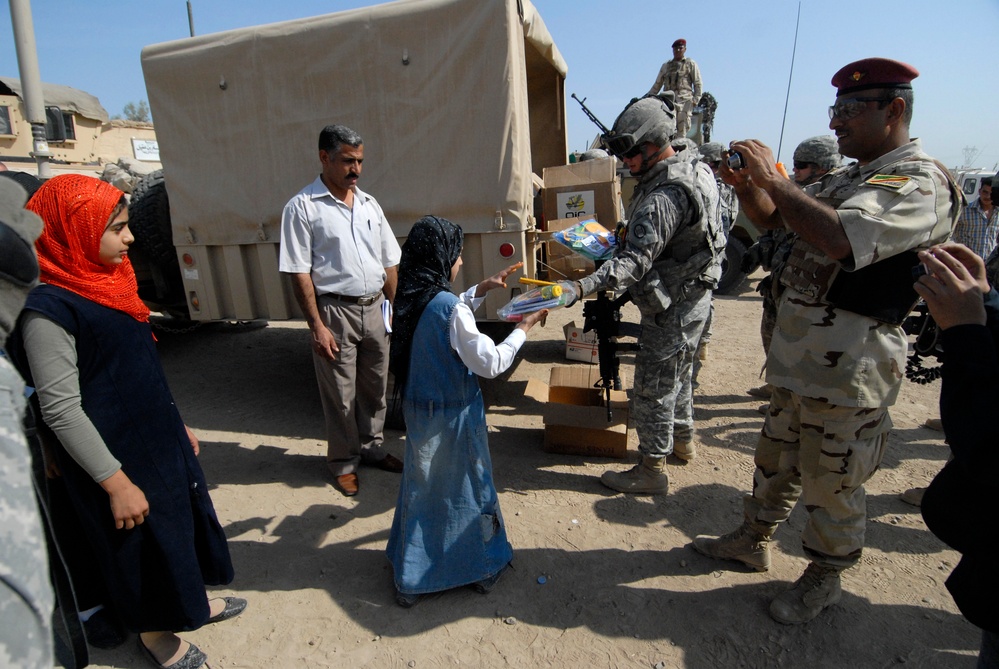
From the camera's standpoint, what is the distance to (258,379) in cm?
544

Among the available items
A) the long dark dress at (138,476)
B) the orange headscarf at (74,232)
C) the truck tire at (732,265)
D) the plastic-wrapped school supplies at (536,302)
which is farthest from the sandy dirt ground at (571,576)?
the truck tire at (732,265)

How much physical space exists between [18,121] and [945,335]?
13.4m

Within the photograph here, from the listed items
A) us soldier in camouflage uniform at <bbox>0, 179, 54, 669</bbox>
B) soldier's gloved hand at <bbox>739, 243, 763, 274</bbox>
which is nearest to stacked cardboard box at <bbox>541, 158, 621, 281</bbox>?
soldier's gloved hand at <bbox>739, 243, 763, 274</bbox>

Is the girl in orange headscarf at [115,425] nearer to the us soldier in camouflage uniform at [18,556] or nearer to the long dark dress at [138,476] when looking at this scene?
the long dark dress at [138,476]

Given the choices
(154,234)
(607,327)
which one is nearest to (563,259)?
(607,327)

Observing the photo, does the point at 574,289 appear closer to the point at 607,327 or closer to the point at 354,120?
the point at 607,327

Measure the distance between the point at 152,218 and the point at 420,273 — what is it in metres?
3.92

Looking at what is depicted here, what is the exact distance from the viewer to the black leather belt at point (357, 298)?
3.26 meters

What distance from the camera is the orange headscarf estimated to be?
1.58m

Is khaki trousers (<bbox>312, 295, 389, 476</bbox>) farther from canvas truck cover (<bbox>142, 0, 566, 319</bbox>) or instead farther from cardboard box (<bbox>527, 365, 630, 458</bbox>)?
cardboard box (<bbox>527, 365, 630, 458</bbox>)

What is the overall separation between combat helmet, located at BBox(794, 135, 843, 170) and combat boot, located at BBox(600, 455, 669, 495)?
8.47ft

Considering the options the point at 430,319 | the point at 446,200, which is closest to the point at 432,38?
the point at 446,200

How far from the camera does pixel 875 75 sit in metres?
1.87

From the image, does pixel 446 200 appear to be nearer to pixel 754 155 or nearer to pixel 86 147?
pixel 754 155
